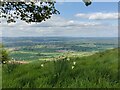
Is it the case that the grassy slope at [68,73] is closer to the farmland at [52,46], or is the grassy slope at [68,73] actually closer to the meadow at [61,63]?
the meadow at [61,63]

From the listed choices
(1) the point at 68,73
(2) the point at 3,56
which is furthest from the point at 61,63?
(2) the point at 3,56

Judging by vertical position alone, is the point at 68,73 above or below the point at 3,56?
below

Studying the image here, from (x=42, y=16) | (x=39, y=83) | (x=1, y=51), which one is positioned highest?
(x=42, y=16)

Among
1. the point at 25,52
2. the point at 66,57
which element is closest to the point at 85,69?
the point at 66,57

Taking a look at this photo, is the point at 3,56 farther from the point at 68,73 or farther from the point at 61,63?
the point at 68,73

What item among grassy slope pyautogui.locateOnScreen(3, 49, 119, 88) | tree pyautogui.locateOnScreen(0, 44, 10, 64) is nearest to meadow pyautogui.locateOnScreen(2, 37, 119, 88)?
grassy slope pyautogui.locateOnScreen(3, 49, 119, 88)

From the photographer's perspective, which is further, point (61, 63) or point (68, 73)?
point (61, 63)

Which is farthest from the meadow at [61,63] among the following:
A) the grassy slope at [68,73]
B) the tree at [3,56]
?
the tree at [3,56]

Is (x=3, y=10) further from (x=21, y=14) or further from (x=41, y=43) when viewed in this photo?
(x=41, y=43)
